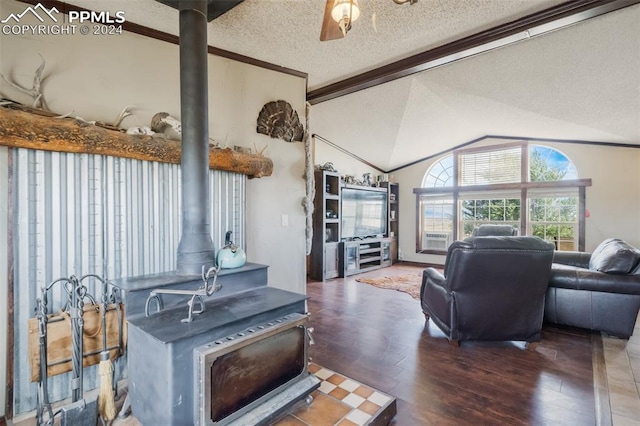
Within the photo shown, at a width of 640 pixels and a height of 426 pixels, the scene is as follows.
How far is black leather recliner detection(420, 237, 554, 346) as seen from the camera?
2.56m

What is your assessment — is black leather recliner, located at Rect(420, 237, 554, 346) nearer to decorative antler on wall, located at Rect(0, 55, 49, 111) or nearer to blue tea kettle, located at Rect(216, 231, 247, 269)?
blue tea kettle, located at Rect(216, 231, 247, 269)

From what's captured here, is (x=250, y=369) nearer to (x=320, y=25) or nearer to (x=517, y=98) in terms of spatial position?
(x=320, y=25)

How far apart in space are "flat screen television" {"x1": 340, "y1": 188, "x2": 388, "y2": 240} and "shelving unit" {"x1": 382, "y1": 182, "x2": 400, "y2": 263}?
0.35 m

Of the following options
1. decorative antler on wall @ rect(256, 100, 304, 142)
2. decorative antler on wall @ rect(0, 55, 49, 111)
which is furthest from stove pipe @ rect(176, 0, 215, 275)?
decorative antler on wall @ rect(256, 100, 304, 142)

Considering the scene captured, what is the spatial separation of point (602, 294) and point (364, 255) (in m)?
3.99

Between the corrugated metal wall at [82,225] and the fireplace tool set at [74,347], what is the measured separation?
0.13m

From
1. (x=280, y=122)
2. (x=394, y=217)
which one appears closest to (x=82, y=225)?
(x=280, y=122)

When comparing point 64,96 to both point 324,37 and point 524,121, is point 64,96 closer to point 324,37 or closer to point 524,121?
point 324,37

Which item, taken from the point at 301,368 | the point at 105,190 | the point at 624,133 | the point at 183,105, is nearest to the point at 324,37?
the point at 183,105

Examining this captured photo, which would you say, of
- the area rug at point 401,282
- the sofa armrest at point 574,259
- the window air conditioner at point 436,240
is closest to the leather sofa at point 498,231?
the sofa armrest at point 574,259

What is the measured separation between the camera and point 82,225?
6.25 ft

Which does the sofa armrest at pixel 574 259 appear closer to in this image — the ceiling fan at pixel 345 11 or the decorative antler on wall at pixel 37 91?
the ceiling fan at pixel 345 11

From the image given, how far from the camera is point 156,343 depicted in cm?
139

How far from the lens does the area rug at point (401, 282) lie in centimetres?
479
